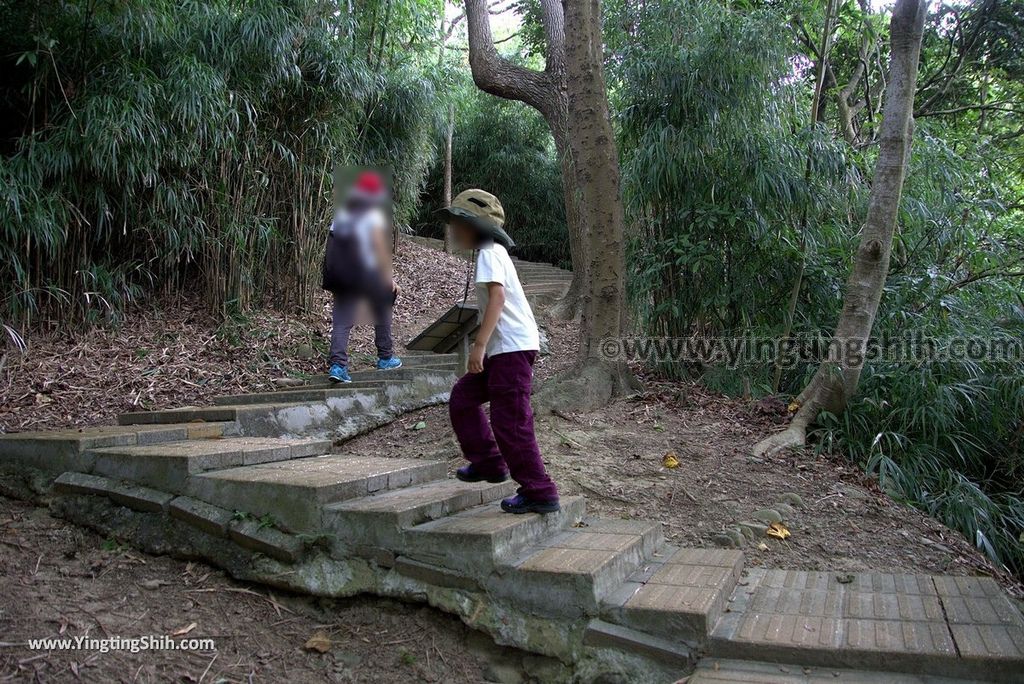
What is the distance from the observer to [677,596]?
2430mm

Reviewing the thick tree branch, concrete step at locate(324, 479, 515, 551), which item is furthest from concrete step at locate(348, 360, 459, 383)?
the thick tree branch

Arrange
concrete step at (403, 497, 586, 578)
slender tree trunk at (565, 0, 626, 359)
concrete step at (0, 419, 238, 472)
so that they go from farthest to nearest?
slender tree trunk at (565, 0, 626, 359) < concrete step at (0, 419, 238, 472) < concrete step at (403, 497, 586, 578)

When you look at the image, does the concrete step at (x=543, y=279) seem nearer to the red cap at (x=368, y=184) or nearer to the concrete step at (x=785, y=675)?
the red cap at (x=368, y=184)

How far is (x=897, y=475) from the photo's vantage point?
413 centimetres

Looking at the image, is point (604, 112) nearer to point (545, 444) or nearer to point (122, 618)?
point (545, 444)

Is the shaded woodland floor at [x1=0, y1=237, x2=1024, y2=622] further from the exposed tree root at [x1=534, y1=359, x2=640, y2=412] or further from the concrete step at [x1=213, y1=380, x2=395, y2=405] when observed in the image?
the concrete step at [x1=213, y1=380, x2=395, y2=405]

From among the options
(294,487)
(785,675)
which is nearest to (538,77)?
(294,487)

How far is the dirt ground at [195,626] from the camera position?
224 cm

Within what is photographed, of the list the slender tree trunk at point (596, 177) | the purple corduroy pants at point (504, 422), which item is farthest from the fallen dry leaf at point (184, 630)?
the slender tree trunk at point (596, 177)

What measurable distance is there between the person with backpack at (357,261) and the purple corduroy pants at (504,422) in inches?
74.7

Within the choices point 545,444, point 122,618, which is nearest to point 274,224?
point 545,444

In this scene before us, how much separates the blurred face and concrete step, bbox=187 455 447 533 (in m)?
1.05

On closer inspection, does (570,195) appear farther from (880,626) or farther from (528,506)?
(880,626)

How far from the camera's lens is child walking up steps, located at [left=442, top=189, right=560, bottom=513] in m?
2.71
